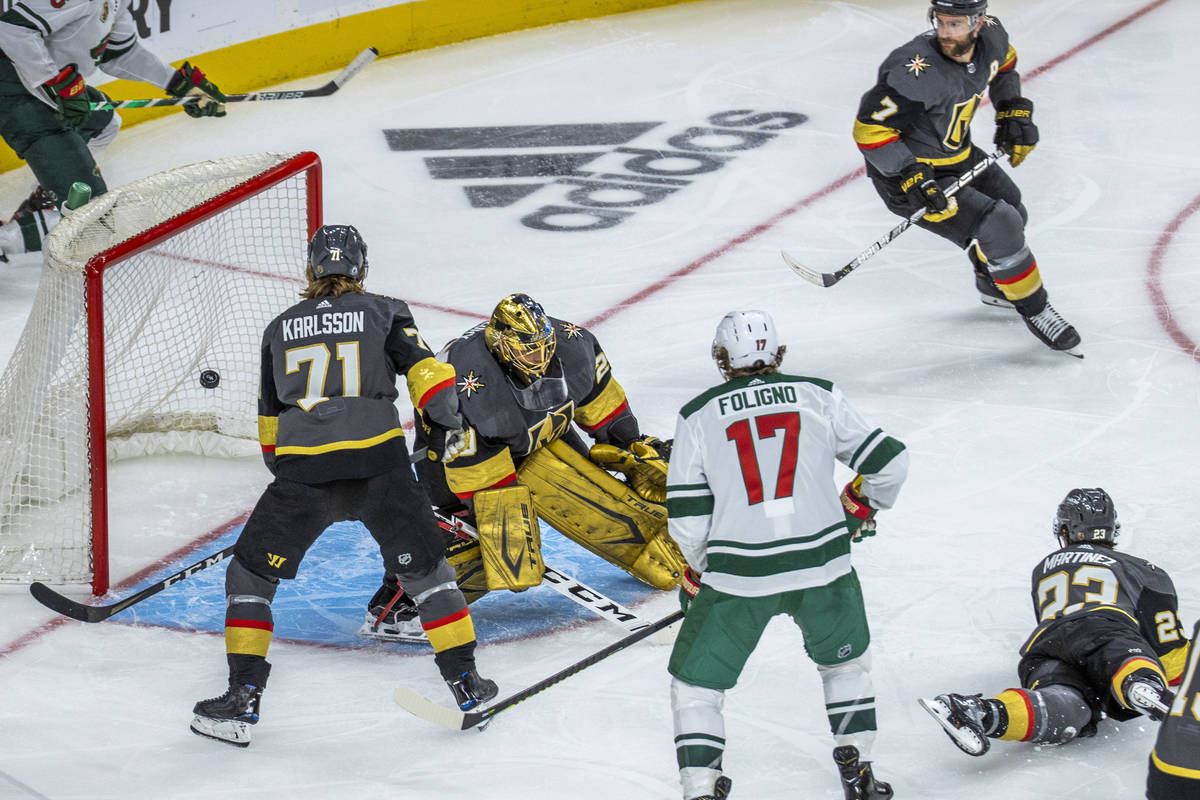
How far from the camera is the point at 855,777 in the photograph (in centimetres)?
298

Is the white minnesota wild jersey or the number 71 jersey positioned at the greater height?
the white minnesota wild jersey

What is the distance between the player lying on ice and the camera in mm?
3658

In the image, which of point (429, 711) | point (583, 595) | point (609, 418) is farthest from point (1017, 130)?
point (429, 711)

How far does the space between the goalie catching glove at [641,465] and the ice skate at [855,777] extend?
40.8 inches

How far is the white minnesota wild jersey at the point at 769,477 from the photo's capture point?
288 centimetres

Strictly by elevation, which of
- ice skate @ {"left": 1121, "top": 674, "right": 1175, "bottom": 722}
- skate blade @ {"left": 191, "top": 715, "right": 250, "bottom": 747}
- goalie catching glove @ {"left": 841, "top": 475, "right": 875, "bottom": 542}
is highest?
goalie catching glove @ {"left": 841, "top": 475, "right": 875, "bottom": 542}

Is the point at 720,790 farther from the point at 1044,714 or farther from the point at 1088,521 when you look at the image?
the point at 1088,521

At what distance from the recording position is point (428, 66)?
8.42 meters

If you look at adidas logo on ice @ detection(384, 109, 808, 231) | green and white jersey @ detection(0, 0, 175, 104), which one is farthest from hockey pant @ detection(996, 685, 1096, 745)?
green and white jersey @ detection(0, 0, 175, 104)

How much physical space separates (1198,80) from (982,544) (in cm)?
470

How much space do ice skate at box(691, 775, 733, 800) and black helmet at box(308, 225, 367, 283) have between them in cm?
133

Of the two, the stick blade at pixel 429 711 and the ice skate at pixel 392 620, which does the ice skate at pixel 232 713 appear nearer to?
the stick blade at pixel 429 711

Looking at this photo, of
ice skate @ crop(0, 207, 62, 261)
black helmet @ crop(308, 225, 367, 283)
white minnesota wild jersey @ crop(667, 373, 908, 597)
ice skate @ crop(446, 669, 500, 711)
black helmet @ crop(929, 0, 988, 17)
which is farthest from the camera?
ice skate @ crop(0, 207, 62, 261)

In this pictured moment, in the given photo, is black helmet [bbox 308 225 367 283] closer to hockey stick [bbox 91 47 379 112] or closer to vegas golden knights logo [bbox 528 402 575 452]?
vegas golden knights logo [bbox 528 402 575 452]
